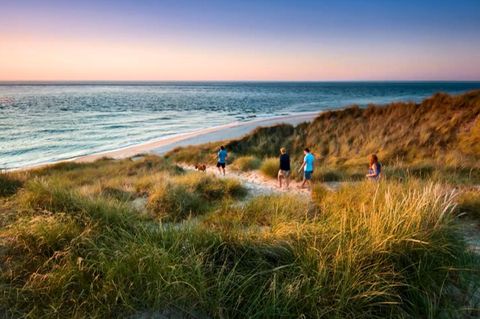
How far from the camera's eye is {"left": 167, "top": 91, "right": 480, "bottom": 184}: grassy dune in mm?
11836

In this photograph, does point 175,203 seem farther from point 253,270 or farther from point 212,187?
point 253,270

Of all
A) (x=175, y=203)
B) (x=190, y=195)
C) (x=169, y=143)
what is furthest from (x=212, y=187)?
(x=169, y=143)

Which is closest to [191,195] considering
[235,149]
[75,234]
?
[75,234]

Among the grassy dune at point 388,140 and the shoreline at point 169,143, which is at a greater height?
the grassy dune at point 388,140

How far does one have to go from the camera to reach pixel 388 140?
53.8 ft

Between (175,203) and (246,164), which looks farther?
(246,164)

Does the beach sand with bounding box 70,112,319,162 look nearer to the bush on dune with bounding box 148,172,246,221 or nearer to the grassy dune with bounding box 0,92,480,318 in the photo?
the bush on dune with bounding box 148,172,246,221

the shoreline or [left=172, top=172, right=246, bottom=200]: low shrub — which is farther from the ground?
[left=172, top=172, right=246, bottom=200]: low shrub

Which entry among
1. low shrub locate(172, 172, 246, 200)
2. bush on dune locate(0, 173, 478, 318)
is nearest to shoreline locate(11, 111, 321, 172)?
low shrub locate(172, 172, 246, 200)

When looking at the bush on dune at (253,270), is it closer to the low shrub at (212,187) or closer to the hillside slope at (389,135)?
the low shrub at (212,187)

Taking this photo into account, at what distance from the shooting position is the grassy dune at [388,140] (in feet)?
38.8

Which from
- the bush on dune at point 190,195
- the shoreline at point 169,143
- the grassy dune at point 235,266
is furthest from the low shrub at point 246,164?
the grassy dune at point 235,266

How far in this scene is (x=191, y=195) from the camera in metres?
7.86

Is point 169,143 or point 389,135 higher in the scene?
point 389,135
